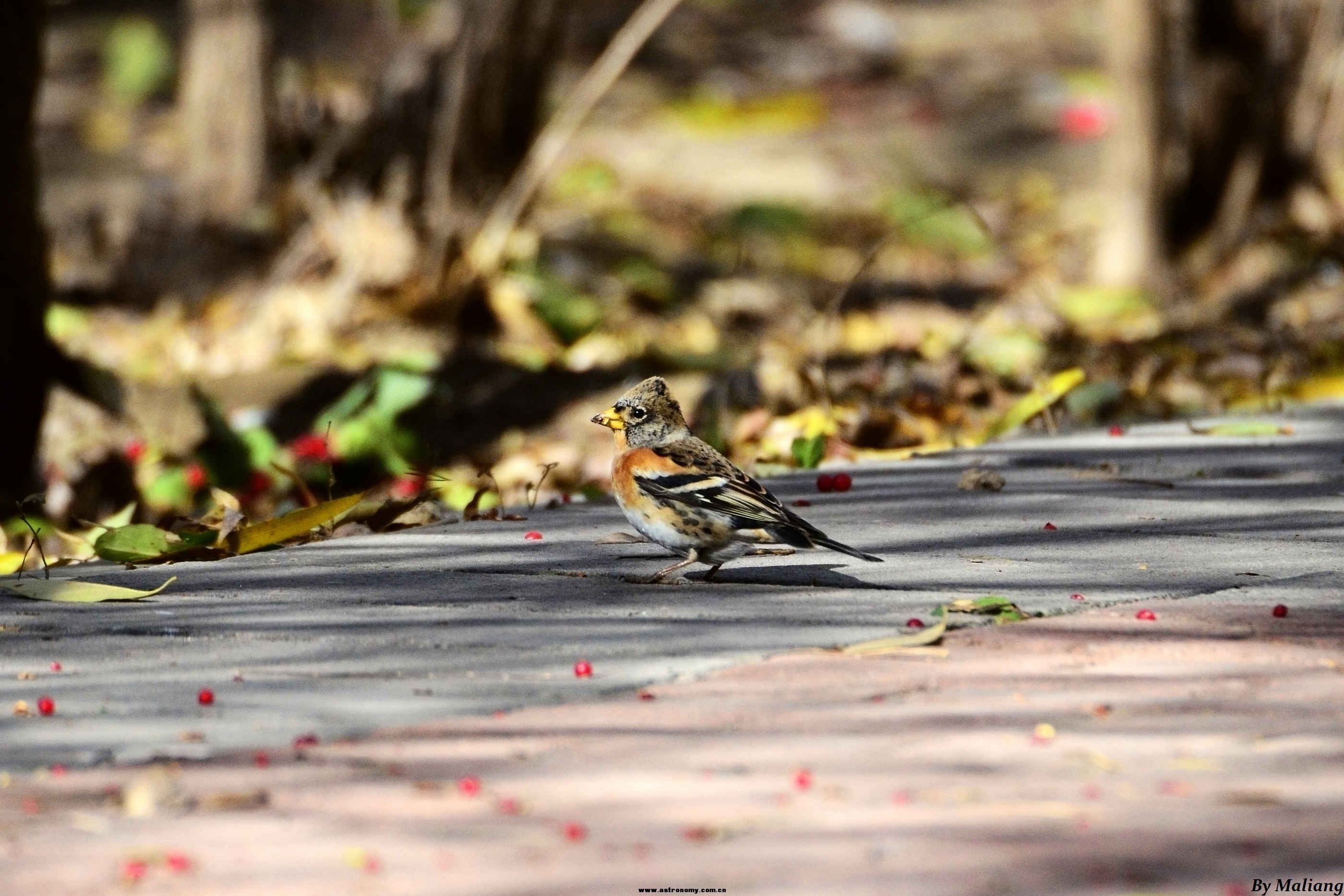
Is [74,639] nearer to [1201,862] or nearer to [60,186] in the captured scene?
[1201,862]

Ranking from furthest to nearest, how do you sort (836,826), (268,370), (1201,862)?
(268,370) → (836,826) → (1201,862)

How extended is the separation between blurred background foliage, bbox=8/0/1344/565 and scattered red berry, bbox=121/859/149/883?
8.13ft

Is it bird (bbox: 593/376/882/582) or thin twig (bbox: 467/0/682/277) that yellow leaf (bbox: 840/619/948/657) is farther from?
thin twig (bbox: 467/0/682/277)

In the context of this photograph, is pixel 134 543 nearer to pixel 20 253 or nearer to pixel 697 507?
pixel 697 507

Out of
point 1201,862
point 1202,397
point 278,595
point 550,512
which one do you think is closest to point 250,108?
point 1202,397

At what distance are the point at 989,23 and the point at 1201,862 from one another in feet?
54.9

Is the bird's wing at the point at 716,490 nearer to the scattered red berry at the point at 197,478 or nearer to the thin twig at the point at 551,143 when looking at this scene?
the scattered red berry at the point at 197,478

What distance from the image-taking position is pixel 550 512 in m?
4.86

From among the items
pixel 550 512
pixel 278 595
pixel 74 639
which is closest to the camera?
pixel 74 639

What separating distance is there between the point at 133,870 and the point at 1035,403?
4.55 metres

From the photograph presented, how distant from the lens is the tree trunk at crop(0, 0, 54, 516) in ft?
20.5

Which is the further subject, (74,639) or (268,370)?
(268,370)

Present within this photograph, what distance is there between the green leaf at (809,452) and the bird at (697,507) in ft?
5.82

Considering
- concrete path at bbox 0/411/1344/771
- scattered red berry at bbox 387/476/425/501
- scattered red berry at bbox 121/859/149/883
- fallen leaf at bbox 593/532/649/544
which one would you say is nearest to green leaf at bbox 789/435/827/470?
concrete path at bbox 0/411/1344/771
